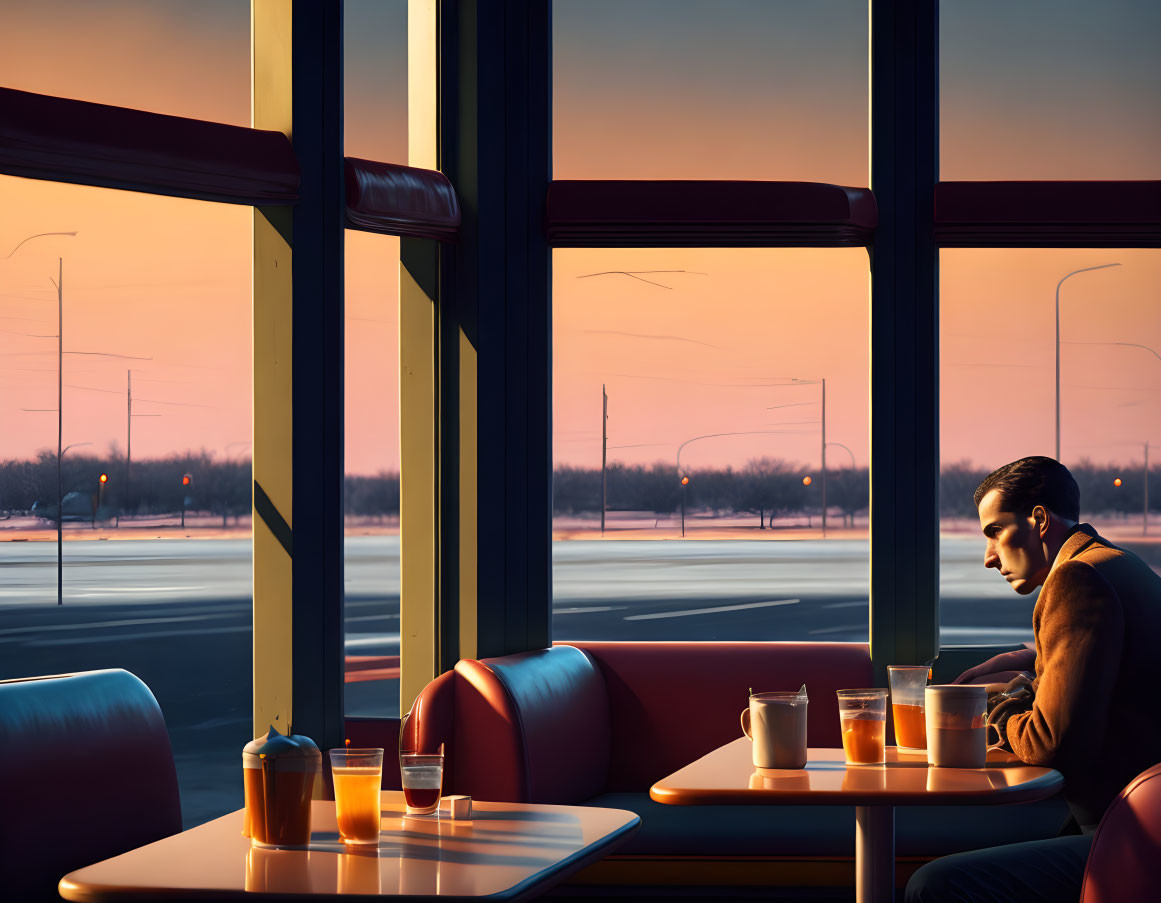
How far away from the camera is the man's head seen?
2.39 meters

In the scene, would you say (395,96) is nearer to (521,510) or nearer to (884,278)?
(521,510)

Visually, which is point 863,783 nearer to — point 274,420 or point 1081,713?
point 1081,713

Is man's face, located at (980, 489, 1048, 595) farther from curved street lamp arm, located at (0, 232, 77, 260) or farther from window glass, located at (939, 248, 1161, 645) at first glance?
curved street lamp arm, located at (0, 232, 77, 260)

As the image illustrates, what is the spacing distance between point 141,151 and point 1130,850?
269 cm

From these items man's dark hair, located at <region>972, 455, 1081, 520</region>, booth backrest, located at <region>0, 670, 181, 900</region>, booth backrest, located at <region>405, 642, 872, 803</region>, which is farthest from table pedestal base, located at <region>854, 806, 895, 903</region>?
booth backrest, located at <region>0, 670, 181, 900</region>

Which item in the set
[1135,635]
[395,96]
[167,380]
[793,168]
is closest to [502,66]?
[395,96]

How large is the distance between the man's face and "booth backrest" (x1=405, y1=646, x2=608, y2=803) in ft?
4.41

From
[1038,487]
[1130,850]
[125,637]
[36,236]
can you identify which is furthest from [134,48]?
[125,637]

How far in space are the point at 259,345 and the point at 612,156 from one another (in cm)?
160

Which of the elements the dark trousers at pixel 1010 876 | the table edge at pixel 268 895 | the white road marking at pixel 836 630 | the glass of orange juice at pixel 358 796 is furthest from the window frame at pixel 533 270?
the white road marking at pixel 836 630

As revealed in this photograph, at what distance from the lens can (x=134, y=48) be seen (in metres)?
4.63

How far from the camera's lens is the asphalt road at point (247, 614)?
Result: 40.7ft

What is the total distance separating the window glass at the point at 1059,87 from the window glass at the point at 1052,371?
382mm

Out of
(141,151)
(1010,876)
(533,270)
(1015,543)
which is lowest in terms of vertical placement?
(1010,876)
